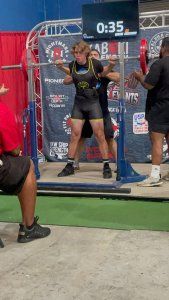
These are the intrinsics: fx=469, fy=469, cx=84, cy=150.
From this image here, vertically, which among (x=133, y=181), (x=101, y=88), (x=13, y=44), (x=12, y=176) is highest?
(x=13, y=44)

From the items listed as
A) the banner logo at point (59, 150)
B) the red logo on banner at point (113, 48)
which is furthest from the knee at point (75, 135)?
the red logo on banner at point (113, 48)

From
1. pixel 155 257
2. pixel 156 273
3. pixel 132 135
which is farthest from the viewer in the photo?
pixel 132 135

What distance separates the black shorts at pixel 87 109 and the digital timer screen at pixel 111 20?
2.73 ft

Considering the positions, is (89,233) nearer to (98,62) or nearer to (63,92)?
(98,62)

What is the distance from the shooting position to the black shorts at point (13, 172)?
3678mm

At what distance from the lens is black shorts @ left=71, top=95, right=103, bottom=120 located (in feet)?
19.5

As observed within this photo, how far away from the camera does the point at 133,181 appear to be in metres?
5.72

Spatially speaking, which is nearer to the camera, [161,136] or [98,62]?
[161,136]

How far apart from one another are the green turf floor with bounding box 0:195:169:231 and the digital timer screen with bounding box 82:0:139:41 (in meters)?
1.90

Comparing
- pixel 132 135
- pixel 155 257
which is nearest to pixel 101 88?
pixel 132 135

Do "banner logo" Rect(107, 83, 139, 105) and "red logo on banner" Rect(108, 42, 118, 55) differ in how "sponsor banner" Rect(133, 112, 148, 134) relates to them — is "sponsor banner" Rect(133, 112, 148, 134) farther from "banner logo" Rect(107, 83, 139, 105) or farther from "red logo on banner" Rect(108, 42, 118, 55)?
"red logo on banner" Rect(108, 42, 118, 55)

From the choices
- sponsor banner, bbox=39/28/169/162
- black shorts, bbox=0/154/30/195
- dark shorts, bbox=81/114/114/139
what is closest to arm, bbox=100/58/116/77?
dark shorts, bbox=81/114/114/139

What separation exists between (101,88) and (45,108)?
1413mm

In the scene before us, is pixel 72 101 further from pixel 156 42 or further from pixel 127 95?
pixel 156 42
